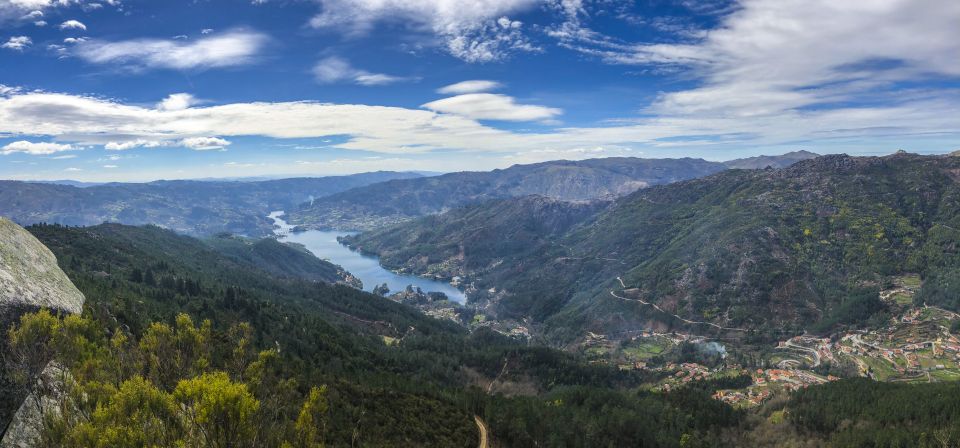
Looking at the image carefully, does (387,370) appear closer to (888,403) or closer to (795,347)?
(888,403)

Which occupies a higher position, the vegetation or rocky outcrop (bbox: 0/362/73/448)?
rocky outcrop (bbox: 0/362/73/448)

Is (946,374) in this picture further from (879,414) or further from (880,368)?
(879,414)

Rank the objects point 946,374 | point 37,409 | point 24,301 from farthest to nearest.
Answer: point 946,374
point 24,301
point 37,409

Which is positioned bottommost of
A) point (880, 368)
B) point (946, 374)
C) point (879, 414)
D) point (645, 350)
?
point (645, 350)

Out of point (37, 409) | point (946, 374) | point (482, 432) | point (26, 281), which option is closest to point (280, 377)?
point (482, 432)

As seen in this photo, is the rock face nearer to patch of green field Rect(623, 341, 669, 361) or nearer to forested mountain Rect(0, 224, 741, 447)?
forested mountain Rect(0, 224, 741, 447)

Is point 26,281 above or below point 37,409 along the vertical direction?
above

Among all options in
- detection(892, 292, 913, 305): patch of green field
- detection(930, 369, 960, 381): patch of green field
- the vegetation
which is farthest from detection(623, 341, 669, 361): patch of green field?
detection(892, 292, 913, 305): patch of green field

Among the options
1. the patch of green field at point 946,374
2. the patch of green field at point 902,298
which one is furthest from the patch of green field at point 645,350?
the patch of green field at point 902,298
